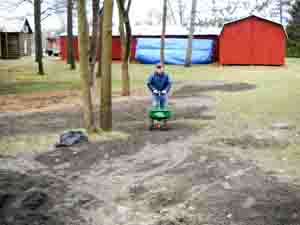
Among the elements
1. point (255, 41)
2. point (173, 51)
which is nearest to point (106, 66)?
point (255, 41)

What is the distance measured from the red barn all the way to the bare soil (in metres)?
26.9

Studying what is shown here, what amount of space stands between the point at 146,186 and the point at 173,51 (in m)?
35.1

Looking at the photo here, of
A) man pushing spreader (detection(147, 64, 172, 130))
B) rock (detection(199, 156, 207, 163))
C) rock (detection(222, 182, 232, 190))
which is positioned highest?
man pushing spreader (detection(147, 64, 172, 130))

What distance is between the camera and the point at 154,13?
97.0 metres

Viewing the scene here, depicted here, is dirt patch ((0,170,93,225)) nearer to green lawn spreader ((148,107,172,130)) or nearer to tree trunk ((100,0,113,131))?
→ tree trunk ((100,0,113,131))

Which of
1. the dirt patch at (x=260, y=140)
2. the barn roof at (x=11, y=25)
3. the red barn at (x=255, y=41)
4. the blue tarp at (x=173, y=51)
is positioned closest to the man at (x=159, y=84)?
the dirt patch at (x=260, y=140)

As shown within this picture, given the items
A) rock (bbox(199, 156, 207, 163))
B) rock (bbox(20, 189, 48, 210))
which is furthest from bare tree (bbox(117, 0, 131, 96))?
rock (bbox(20, 189, 48, 210))

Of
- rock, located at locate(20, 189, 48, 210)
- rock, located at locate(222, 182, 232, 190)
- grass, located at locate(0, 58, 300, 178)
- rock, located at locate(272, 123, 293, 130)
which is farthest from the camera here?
rock, located at locate(272, 123, 293, 130)

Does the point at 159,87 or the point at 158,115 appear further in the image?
the point at 159,87

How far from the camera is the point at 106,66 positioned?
36.7 feet

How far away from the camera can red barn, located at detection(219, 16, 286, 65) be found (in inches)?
1444

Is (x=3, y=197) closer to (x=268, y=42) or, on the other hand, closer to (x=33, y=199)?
(x=33, y=199)

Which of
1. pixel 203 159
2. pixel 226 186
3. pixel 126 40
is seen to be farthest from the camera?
pixel 126 40

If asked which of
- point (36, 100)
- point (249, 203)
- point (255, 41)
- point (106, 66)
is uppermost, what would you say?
point (255, 41)
